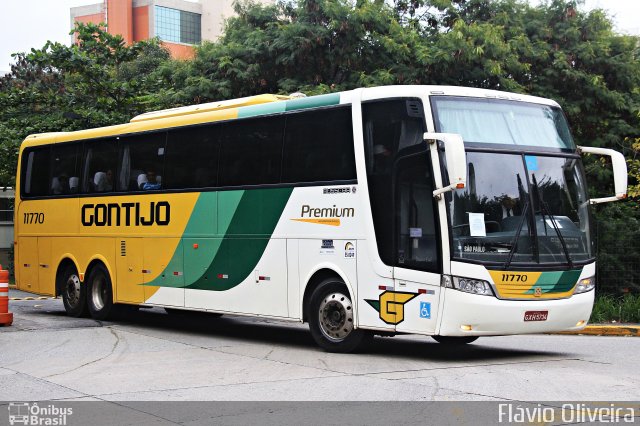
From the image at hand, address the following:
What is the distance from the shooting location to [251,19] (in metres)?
27.9

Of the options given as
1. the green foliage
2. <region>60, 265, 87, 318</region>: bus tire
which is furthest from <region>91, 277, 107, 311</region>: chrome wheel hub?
the green foliage

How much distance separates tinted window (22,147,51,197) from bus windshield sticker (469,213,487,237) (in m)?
11.2

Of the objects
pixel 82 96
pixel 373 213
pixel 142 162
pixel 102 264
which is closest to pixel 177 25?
pixel 82 96

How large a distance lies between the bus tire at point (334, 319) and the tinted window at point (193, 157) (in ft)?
10.4

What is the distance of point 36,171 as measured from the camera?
2030cm

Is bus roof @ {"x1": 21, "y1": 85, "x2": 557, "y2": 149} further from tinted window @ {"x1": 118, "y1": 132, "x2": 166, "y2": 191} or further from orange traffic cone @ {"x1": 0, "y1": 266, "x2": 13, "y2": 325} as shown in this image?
orange traffic cone @ {"x1": 0, "y1": 266, "x2": 13, "y2": 325}

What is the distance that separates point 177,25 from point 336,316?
77.2 metres

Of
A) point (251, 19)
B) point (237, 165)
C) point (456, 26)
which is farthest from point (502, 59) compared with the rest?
point (237, 165)

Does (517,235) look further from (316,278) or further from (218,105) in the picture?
(218,105)

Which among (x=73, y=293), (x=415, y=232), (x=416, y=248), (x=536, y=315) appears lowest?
(x=73, y=293)

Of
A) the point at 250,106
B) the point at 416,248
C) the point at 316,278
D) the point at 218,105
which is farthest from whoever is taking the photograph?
the point at 218,105

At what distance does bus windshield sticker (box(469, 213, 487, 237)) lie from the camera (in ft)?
38.6

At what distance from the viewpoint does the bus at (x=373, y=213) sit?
38.7 ft

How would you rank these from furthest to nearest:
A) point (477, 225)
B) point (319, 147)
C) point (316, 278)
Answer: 1. point (316, 278)
2. point (319, 147)
3. point (477, 225)
